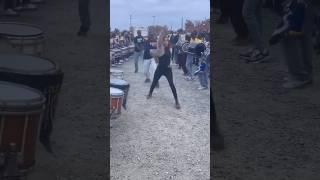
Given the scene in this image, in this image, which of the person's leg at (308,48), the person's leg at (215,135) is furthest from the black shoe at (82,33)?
the person's leg at (308,48)

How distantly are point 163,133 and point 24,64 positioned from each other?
2.49 feet

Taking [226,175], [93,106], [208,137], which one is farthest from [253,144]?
[93,106]

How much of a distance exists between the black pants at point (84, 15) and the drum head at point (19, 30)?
0.70ft

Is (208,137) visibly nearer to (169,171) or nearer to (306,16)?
(169,171)

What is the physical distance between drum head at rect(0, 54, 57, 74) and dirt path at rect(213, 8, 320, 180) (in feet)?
2.73

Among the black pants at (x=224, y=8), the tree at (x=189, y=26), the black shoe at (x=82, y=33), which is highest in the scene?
the black pants at (x=224, y=8)

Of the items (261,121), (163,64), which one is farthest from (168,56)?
(261,121)

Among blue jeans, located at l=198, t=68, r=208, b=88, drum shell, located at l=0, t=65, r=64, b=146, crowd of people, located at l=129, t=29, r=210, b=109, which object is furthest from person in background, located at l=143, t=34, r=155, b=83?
drum shell, located at l=0, t=65, r=64, b=146

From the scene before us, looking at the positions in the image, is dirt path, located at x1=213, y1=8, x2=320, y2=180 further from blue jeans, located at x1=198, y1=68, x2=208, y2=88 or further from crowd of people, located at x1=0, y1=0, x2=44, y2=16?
crowd of people, located at x1=0, y1=0, x2=44, y2=16

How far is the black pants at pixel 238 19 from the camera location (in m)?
2.67

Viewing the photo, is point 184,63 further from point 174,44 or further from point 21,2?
point 21,2

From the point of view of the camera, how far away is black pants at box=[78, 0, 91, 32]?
2.67 meters

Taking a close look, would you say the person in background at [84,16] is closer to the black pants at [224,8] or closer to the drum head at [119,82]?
the drum head at [119,82]

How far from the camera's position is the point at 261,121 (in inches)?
105
